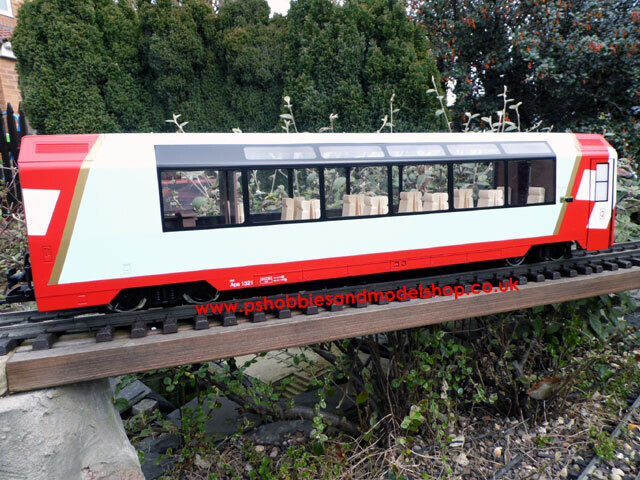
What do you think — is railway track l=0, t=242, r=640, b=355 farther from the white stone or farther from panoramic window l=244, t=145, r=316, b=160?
the white stone

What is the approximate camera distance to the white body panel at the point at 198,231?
3543 millimetres

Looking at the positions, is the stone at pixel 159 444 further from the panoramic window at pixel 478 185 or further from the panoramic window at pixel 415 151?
the panoramic window at pixel 478 185

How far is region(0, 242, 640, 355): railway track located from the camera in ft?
11.1

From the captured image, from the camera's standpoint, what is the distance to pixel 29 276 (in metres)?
3.79

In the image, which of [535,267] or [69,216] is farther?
[535,267]

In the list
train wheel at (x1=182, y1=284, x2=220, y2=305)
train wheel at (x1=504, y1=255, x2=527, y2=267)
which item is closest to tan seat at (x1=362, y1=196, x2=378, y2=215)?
train wheel at (x1=182, y1=284, x2=220, y2=305)

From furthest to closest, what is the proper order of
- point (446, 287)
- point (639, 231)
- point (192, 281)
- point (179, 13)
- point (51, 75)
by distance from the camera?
1. point (179, 13)
2. point (51, 75)
3. point (639, 231)
4. point (446, 287)
5. point (192, 281)

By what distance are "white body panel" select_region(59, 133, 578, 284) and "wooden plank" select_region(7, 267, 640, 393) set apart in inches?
26.4

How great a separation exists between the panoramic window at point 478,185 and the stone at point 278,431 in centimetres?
311

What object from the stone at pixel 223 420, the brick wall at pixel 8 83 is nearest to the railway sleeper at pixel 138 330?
the stone at pixel 223 420

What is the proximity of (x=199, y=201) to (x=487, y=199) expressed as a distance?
3.29m

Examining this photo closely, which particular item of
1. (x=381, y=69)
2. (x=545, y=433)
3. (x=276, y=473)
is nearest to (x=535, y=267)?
(x=545, y=433)

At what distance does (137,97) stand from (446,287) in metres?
9.39

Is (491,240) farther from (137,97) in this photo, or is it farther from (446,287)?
(137,97)
